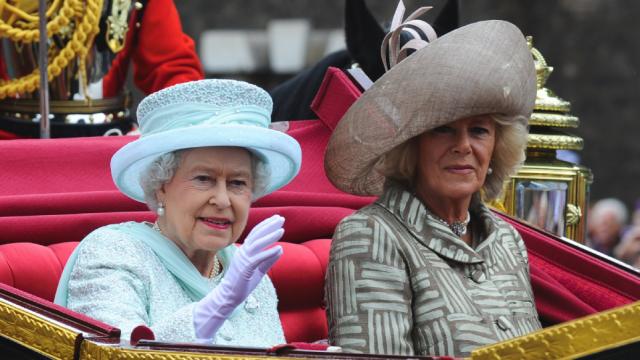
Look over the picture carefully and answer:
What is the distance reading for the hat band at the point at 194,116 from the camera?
2.70 metres

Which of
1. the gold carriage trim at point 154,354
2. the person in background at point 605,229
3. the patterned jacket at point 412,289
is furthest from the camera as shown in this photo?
the person in background at point 605,229

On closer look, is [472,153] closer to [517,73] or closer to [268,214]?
[517,73]

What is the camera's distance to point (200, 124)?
106 inches

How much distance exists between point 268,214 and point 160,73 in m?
1.25

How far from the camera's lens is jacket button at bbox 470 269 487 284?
273 centimetres

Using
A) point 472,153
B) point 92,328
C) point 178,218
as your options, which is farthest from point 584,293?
point 92,328

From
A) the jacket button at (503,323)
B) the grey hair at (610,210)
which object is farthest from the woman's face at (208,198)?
the grey hair at (610,210)

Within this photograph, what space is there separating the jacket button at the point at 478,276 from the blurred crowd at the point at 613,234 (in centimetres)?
226

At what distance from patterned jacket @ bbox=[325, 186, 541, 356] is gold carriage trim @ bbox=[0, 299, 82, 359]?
0.45 metres

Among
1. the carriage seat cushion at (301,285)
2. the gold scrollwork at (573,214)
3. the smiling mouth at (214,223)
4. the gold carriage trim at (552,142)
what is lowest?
the carriage seat cushion at (301,285)

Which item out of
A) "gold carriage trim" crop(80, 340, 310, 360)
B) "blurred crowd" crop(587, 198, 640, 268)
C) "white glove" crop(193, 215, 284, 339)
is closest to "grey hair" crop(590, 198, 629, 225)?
"blurred crowd" crop(587, 198, 640, 268)

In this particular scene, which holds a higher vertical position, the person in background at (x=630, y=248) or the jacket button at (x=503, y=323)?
the jacket button at (x=503, y=323)

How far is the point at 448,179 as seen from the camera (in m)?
2.74

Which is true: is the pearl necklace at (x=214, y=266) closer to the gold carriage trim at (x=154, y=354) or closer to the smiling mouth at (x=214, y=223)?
the smiling mouth at (x=214, y=223)
